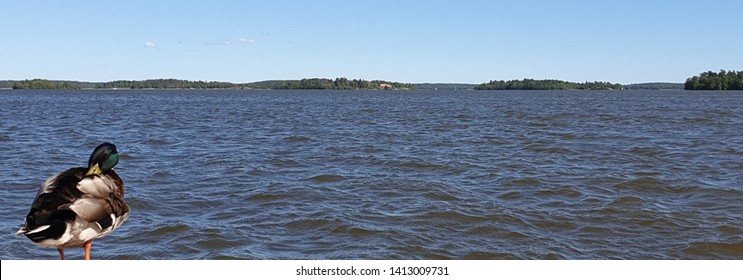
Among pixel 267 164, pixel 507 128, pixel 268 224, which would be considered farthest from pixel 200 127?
pixel 268 224

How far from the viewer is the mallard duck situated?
4.66 m

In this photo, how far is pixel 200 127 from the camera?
3494 cm

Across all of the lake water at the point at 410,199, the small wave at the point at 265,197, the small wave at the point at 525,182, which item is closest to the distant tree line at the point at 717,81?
the lake water at the point at 410,199

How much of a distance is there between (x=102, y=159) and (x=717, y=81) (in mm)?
180258

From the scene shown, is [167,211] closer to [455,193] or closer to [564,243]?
[455,193]

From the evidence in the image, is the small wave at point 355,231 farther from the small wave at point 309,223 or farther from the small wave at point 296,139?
the small wave at point 296,139

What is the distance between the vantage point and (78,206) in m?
4.82

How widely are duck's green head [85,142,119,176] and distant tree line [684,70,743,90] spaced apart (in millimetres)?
175809

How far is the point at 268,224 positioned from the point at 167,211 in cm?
195

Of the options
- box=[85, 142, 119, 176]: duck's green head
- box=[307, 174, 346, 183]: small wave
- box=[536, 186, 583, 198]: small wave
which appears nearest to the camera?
box=[85, 142, 119, 176]: duck's green head

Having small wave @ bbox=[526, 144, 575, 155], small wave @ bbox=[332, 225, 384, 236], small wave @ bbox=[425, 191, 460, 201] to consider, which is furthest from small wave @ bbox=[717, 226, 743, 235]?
small wave @ bbox=[526, 144, 575, 155]

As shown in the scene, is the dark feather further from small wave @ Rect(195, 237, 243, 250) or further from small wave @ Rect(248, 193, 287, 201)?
small wave @ Rect(248, 193, 287, 201)

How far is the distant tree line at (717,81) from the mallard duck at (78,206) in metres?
176
